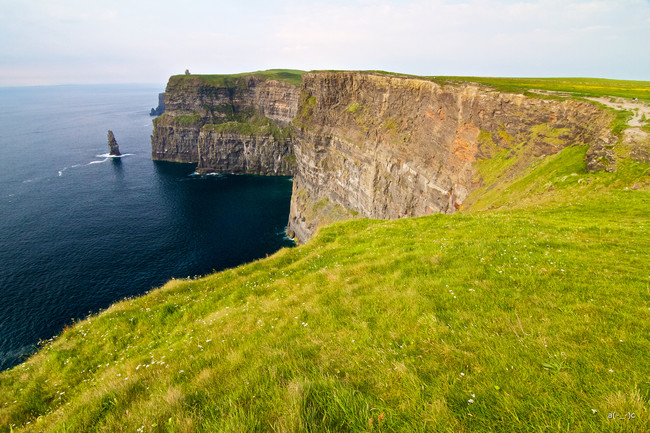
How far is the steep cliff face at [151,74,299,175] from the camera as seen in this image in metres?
136

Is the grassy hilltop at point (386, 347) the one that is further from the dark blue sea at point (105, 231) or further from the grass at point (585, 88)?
the dark blue sea at point (105, 231)

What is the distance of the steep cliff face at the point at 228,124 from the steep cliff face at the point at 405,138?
58300 millimetres

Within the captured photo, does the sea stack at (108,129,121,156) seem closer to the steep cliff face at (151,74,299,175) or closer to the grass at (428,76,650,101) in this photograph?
the steep cliff face at (151,74,299,175)

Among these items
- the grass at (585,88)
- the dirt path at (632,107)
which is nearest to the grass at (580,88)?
the grass at (585,88)

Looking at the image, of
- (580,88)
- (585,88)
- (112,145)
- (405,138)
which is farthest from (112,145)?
(585,88)

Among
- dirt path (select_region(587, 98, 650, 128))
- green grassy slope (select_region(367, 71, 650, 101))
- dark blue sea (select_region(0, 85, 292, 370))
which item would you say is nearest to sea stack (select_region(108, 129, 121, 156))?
dark blue sea (select_region(0, 85, 292, 370))

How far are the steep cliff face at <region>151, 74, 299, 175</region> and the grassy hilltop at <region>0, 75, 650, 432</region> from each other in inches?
4926

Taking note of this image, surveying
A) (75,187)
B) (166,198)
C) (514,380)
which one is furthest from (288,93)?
(514,380)

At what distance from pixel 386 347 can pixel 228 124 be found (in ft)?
503

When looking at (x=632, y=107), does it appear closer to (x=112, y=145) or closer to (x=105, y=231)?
(x=105, y=231)

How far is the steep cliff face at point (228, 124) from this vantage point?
446 feet

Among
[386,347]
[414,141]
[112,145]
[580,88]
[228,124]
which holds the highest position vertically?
[580,88]

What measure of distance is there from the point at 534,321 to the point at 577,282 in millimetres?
3003

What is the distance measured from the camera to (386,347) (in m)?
5.81
